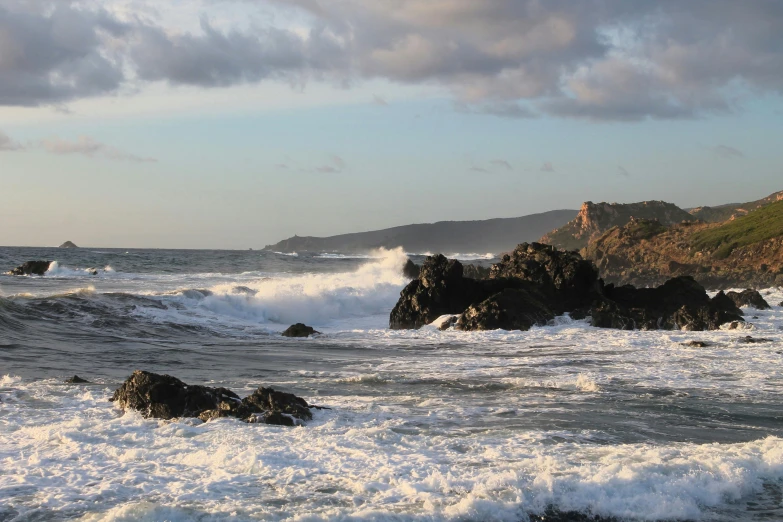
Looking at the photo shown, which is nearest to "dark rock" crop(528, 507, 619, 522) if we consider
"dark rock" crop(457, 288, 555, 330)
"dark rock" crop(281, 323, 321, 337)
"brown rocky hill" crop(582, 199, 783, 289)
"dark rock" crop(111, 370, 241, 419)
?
"dark rock" crop(111, 370, 241, 419)

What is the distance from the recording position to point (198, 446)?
962 cm

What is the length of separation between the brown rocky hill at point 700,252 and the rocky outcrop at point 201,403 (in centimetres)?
4378

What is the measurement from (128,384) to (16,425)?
1.78m

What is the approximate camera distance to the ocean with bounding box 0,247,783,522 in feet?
25.0

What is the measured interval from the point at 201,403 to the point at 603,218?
119917 mm

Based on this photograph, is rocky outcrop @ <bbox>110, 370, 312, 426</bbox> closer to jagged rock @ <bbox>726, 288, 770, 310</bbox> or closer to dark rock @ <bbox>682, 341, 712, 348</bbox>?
dark rock @ <bbox>682, 341, 712, 348</bbox>

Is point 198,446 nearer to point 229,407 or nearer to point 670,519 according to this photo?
point 229,407

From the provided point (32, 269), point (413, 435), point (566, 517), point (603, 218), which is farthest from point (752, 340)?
point (603, 218)

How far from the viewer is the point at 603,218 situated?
124m

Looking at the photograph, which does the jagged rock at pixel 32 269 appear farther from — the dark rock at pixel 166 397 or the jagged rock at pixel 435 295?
the dark rock at pixel 166 397

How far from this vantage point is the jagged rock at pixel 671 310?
84.4ft

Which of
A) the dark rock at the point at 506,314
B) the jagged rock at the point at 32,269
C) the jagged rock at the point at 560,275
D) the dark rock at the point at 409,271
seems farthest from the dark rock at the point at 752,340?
the jagged rock at the point at 32,269

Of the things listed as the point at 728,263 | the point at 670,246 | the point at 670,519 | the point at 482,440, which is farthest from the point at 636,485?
the point at 670,246

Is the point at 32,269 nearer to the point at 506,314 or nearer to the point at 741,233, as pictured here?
the point at 506,314
